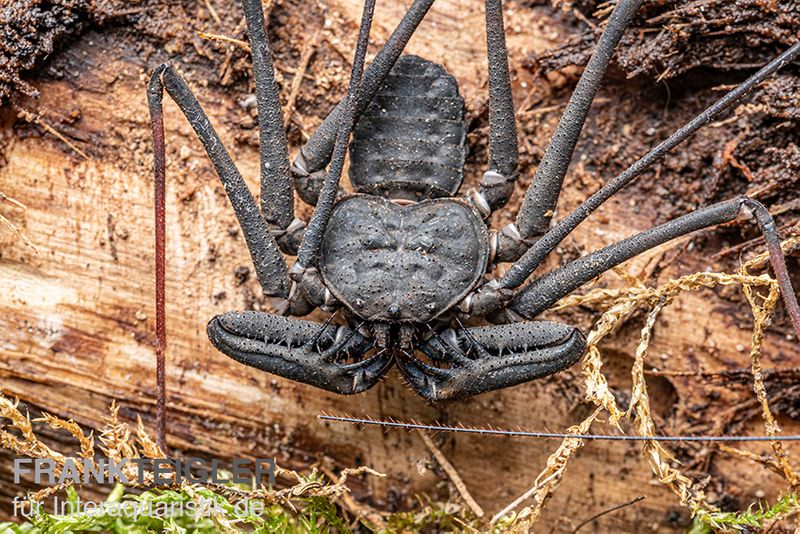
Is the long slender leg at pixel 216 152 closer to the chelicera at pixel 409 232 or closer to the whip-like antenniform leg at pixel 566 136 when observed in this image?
the chelicera at pixel 409 232

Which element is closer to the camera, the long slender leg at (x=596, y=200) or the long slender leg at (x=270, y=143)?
the long slender leg at (x=596, y=200)

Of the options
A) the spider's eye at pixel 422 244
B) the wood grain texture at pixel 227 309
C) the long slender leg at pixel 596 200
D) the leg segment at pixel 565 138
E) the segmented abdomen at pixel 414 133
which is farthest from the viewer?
the wood grain texture at pixel 227 309

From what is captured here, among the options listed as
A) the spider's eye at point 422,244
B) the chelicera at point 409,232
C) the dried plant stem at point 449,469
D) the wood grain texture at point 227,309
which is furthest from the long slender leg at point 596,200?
the dried plant stem at point 449,469

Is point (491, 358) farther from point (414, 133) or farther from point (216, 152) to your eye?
point (216, 152)

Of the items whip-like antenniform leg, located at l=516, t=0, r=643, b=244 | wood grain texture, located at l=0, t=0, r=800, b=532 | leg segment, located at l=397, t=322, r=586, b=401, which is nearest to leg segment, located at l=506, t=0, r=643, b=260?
whip-like antenniform leg, located at l=516, t=0, r=643, b=244

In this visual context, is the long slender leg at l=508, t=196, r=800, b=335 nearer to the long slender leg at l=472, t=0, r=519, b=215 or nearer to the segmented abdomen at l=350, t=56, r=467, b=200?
the long slender leg at l=472, t=0, r=519, b=215

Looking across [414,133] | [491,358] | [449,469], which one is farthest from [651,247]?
[449,469]

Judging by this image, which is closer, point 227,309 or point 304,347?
point 304,347
